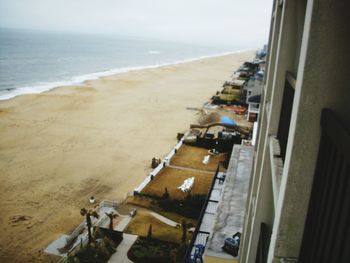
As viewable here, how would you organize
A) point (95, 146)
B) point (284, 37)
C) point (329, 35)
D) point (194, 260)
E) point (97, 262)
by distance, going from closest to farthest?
1. point (329, 35)
2. point (284, 37)
3. point (194, 260)
4. point (97, 262)
5. point (95, 146)

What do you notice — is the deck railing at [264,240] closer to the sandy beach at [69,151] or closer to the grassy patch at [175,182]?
the sandy beach at [69,151]

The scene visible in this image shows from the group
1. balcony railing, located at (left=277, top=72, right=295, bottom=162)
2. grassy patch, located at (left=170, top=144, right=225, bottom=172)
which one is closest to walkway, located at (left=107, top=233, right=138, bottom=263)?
grassy patch, located at (left=170, top=144, right=225, bottom=172)

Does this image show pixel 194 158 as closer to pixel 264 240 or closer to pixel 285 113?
pixel 264 240

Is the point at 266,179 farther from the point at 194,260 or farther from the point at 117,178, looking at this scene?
the point at 117,178

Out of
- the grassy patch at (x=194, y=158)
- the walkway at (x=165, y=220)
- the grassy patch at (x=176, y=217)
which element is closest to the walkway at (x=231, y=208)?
the grassy patch at (x=176, y=217)

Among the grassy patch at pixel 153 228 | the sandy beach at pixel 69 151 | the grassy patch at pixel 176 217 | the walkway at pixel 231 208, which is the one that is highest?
the walkway at pixel 231 208

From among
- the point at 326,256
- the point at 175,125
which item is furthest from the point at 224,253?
the point at 175,125
